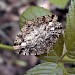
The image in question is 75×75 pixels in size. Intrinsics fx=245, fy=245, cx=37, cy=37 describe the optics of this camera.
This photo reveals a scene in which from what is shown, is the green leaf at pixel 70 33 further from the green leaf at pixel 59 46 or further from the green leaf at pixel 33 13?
the green leaf at pixel 33 13

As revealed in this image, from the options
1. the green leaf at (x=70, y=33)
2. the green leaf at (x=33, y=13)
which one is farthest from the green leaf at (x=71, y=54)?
the green leaf at (x=33, y=13)

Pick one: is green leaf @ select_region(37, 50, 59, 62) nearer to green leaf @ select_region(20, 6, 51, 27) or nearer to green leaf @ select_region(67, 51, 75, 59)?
green leaf @ select_region(67, 51, 75, 59)

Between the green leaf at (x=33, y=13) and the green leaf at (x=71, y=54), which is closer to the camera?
the green leaf at (x=71, y=54)

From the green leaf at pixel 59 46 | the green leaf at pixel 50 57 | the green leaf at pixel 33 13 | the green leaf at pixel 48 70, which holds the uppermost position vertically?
the green leaf at pixel 33 13

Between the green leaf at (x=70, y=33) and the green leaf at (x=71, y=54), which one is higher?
the green leaf at (x=70, y=33)

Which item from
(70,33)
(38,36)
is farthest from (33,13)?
(70,33)

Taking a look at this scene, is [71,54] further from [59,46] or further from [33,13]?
[33,13]

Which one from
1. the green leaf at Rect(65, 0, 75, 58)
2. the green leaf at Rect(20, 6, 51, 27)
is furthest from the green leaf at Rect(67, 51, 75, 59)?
the green leaf at Rect(20, 6, 51, 27)
